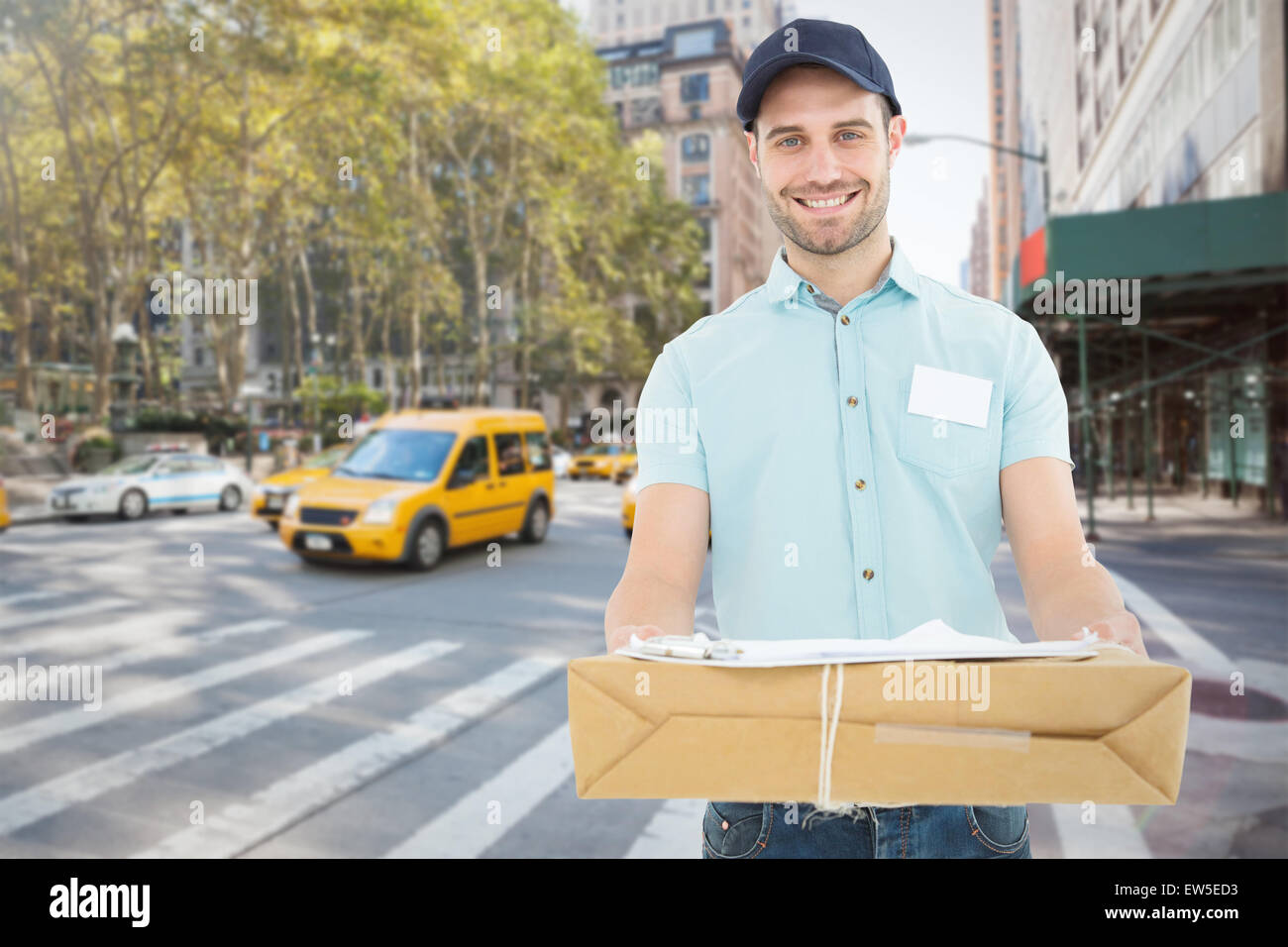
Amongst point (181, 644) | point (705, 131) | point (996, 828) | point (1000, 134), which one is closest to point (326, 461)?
point (181, 644)

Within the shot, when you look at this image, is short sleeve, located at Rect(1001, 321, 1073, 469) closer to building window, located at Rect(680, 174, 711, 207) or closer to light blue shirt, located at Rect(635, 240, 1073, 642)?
light blue shirt, located at Rect(635, 240, 1073, 642)

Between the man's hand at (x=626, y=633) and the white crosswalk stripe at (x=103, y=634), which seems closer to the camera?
the man's hand at (x=626, y=633)

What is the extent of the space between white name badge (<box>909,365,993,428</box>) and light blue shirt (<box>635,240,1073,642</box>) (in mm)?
14

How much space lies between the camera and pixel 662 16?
11956cm

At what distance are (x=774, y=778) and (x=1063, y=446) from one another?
33.7 inches

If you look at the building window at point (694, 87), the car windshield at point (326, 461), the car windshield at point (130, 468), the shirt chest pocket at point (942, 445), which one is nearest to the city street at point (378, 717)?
the shirt chest pocket at point (942, 445)

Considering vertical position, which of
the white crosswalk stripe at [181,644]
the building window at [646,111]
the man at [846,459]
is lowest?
the white crosswalk stripe at [181,644]

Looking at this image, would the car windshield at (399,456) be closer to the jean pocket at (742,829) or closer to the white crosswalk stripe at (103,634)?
the white crosswalk stripe at (103,634)

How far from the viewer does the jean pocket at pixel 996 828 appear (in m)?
1.82

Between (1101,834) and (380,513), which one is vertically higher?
(380,513)

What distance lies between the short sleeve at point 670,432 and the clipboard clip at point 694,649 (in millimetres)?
534

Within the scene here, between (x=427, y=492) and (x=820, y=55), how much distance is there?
12145 millimetres

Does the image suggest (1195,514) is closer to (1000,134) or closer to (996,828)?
(996,828)
